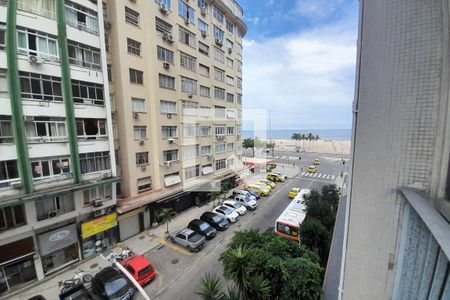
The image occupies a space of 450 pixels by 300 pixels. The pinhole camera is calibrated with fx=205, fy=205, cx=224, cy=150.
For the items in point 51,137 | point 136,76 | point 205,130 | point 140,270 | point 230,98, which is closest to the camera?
point 51,137

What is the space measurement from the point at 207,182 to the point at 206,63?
1332 cm

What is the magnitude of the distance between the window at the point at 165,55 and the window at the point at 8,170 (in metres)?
12.4

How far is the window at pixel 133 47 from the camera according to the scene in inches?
621

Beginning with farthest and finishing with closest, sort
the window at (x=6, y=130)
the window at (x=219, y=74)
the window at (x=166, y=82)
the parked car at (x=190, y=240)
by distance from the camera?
the window at (x=219, y=74) < the window at (x=166, y=82) < the parked car at (x=190, y=240) < the window at (x=6, y=130)

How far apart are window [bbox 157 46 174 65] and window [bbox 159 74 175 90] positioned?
1.45 meters

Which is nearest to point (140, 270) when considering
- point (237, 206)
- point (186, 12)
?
point (237, 206)

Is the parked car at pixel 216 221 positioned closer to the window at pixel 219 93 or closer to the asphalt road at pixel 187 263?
the asphalt road at pixel 187 263

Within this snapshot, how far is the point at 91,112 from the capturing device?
1301 cm

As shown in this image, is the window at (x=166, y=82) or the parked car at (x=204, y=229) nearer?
the parked car at (x=204, y=229)

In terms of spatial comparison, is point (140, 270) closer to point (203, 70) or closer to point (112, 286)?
point (112, 286)

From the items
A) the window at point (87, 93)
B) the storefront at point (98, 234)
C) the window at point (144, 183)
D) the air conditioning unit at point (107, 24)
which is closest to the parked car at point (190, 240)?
the storefront at point (98, 234)

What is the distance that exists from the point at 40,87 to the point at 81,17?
16.6 ft

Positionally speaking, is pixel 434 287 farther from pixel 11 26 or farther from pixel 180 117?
pixel 180 117

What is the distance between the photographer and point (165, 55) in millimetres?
18188
